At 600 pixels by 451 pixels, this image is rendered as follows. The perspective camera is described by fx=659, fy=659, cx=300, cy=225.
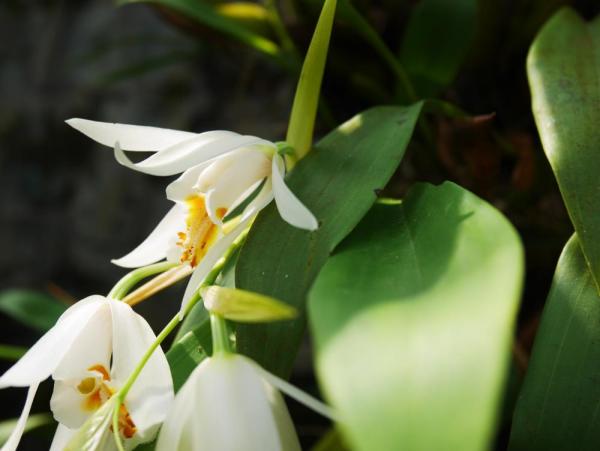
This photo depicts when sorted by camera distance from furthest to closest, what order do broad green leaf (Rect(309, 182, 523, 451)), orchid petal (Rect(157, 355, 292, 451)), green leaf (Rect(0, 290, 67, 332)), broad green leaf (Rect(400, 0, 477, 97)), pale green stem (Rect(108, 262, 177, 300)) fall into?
green leaf (Rect(0, 290, 67, 332)) < broad green leaf (Rect(400, 0, 477, 97)) < pale green stem (Rect(108, 262, 177, 300)) < orchid petal (Rect(157, 355, 292, 451)) < broad green leaf (Rect(309, 182, 523, 451))

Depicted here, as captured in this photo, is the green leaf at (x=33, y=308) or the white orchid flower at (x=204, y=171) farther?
the green leaf at (x=33, y=308)

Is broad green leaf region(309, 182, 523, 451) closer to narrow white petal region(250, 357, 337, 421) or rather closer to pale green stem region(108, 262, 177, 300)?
narrow white petal region(250, 357, 337, 421)

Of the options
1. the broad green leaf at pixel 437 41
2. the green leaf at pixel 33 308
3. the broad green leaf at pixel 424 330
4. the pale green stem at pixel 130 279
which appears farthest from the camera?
the green leaf at pixel 33 308

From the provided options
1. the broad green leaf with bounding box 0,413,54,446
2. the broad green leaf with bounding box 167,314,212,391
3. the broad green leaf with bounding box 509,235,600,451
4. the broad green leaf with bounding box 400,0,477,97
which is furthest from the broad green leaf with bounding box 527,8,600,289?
the broad green leaf with bounding box 0,413,54,446

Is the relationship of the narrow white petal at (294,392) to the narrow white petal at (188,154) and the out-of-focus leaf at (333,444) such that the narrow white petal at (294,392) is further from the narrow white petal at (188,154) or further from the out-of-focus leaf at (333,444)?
the narrow white petal at (188,154)

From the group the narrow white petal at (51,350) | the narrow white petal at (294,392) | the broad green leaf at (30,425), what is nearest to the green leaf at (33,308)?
the broad green leaf at (30,425)

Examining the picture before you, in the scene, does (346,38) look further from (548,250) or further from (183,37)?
(183,37)

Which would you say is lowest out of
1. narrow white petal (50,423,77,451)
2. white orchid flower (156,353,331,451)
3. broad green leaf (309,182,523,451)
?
narrow white petal (50,423,77,451)
